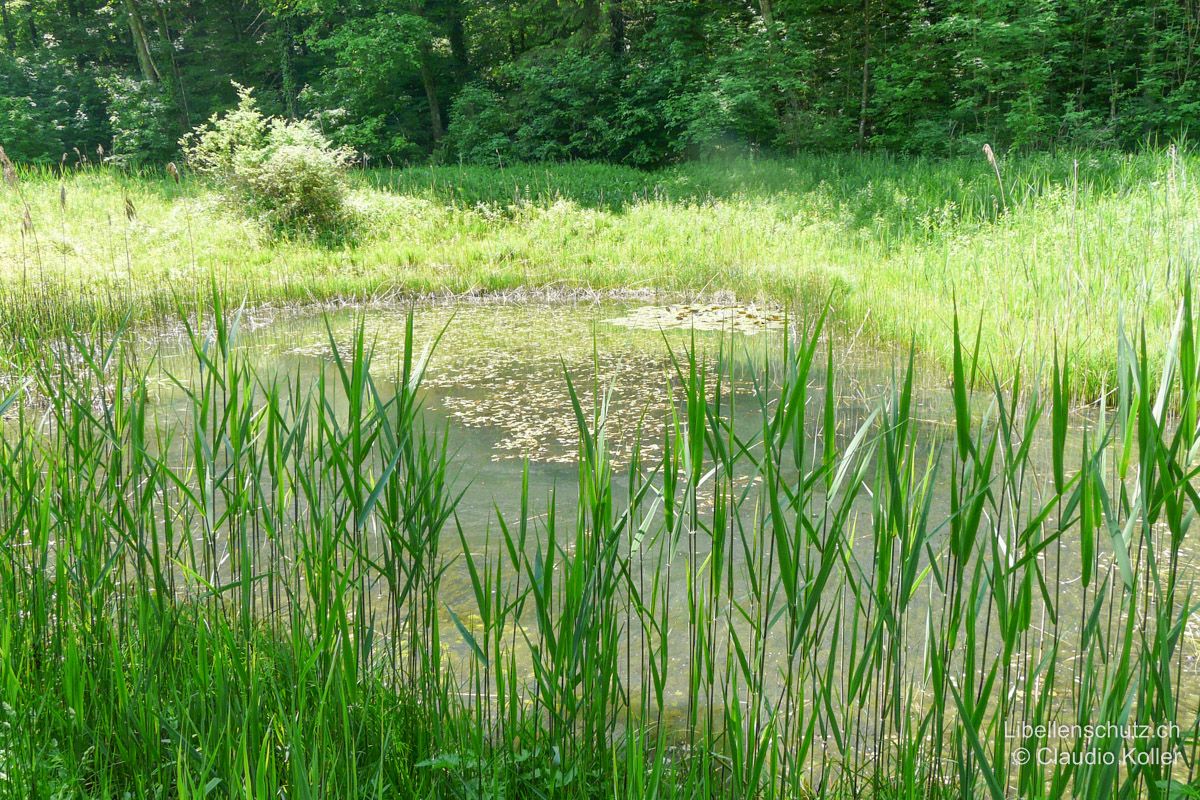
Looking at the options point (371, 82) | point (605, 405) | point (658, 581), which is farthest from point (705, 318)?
point (371, 82)

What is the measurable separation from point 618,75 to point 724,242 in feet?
32.9

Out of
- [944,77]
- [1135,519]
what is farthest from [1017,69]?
[1135,519]

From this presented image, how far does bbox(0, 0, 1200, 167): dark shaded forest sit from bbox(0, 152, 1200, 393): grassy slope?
224 cm

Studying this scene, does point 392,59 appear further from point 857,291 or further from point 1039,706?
point 1039,706

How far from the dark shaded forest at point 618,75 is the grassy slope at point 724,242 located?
2.24 meters

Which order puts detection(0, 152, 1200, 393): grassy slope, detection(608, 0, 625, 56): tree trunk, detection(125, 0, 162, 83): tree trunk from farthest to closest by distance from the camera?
detection(125, 0, 162, 83): tree trunk → detection(608, 0, 625, 56): tree trunk → detection(0, 152, 1200, 393): grassy slope

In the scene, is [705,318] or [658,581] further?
[705,318]

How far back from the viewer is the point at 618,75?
726 inches

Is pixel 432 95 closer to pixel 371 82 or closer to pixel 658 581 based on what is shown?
pixel 371 82

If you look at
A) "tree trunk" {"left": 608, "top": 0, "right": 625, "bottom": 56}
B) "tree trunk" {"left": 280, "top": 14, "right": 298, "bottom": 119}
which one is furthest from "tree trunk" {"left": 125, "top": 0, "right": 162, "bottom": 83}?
"tree trunk" {"left": 608, "top": 0, "right": 625, "bottom": 56}

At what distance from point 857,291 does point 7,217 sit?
30.9 ft

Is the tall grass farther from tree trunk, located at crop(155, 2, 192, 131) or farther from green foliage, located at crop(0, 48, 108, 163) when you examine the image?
tree trunk, located at crop(155, 2, 192, 131)

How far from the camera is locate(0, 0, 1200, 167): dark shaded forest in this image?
14.2 meters

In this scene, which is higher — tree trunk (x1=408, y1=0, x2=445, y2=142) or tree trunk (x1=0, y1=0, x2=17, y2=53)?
tree trunk (x1=0, y1=0, x2=17, y2=53)
